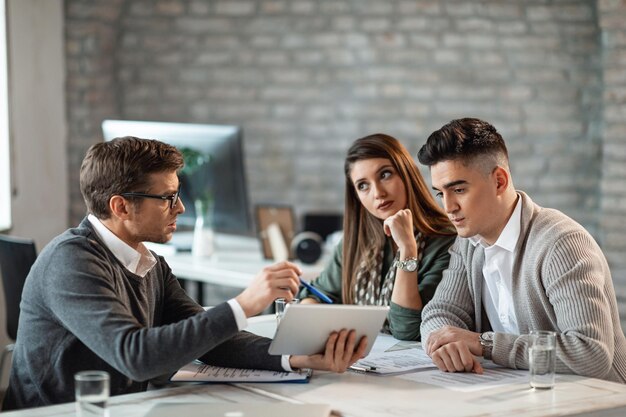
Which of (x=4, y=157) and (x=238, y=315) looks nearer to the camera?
(x=238, y=315)

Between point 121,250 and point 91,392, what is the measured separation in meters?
0.54

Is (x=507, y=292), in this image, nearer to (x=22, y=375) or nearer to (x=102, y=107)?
(x=22, y=375)

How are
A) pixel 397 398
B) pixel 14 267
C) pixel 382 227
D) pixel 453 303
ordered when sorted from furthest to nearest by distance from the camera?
pixel 14 267 < pixel 382 227 < pixel 453 303 < pixel 397 398

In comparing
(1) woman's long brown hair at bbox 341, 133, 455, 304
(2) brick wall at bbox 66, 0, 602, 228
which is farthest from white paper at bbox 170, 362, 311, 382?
(2) brick wall at bbox 66, 0, 602, 228

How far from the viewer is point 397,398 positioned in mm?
2045

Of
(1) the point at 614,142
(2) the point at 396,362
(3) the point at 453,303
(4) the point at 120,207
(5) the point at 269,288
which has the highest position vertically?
(1) the point at 614,142

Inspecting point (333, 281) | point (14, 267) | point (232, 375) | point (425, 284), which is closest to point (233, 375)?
point (232, 375)

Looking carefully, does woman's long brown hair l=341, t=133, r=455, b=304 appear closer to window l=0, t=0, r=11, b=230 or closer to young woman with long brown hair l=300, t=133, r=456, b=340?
young woman with long brown hair l=300, t=133, r=456, b=340

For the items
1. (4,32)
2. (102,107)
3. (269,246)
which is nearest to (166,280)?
(269,246)

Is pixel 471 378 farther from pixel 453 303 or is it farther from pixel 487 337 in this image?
pixel 453 303

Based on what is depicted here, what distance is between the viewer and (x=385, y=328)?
9.53 ft

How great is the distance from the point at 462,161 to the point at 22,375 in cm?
113

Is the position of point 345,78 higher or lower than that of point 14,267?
higher

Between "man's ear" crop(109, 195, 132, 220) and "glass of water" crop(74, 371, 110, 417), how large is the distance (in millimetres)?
552
